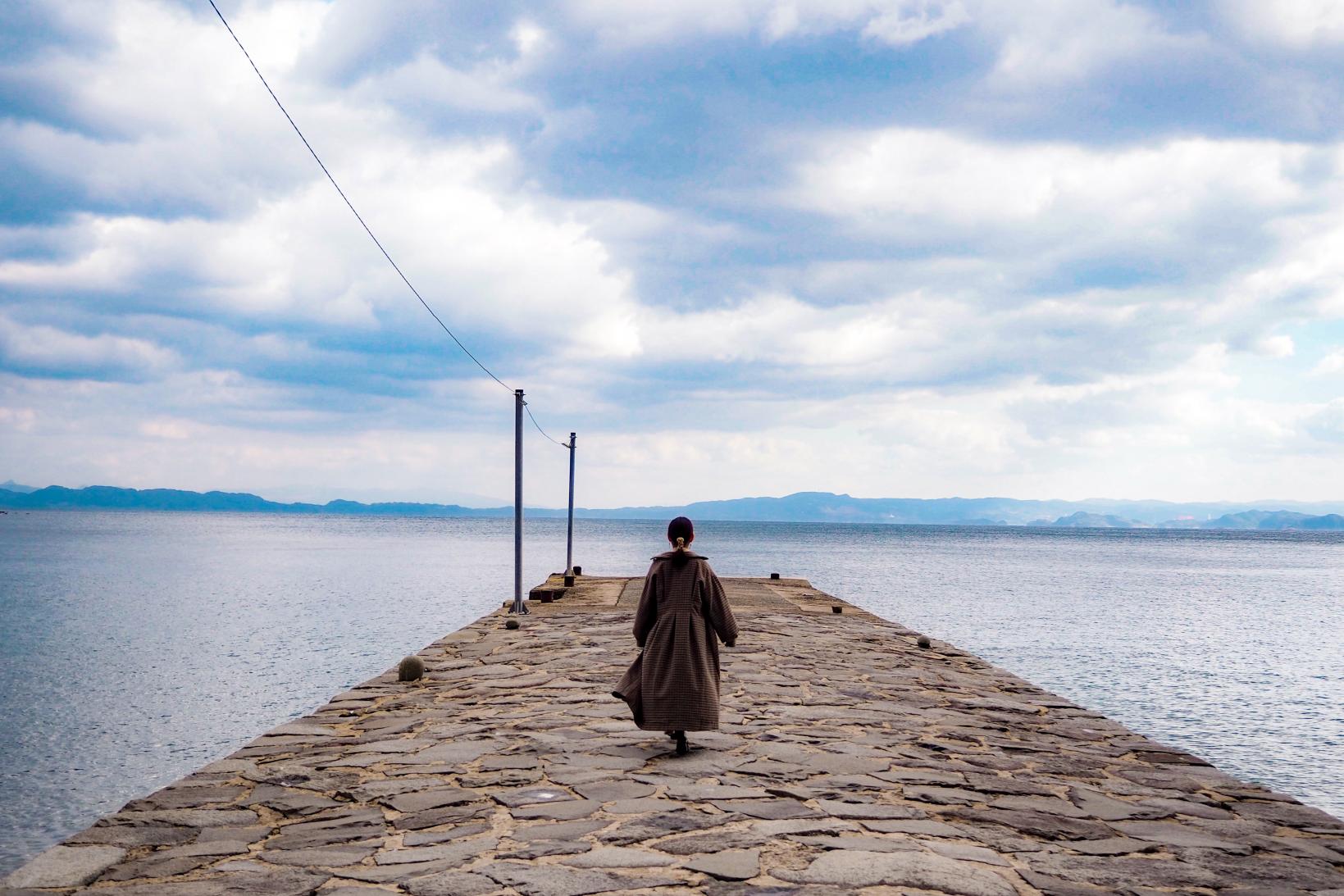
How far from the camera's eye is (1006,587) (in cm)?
4919

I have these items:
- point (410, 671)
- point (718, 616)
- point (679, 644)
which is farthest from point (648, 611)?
point (410, 671)

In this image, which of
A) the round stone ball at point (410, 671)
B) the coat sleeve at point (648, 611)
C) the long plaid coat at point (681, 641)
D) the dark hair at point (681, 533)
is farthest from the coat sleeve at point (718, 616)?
the round stone ball at point (410, 671)

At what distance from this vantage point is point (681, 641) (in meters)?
7.25

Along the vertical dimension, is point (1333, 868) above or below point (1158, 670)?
above

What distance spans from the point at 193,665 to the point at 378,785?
713 inches

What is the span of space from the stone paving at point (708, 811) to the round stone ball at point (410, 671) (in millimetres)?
917

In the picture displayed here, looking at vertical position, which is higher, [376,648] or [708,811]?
[708,811]

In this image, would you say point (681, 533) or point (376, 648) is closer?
point (681, 533)

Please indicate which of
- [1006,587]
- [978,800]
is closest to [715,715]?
[978,800]

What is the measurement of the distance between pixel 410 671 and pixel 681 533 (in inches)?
206

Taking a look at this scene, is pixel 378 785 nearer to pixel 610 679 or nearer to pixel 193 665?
pixel 610 679

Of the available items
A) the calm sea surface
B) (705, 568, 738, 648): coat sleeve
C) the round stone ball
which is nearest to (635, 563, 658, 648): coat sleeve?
(705, 568, 738, 648): coat sleeve

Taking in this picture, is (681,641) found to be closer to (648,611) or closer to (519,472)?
(648,611)

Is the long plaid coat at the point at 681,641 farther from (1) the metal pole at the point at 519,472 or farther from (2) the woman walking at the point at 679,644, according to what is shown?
(1) the metal pole at the point at 519,472
